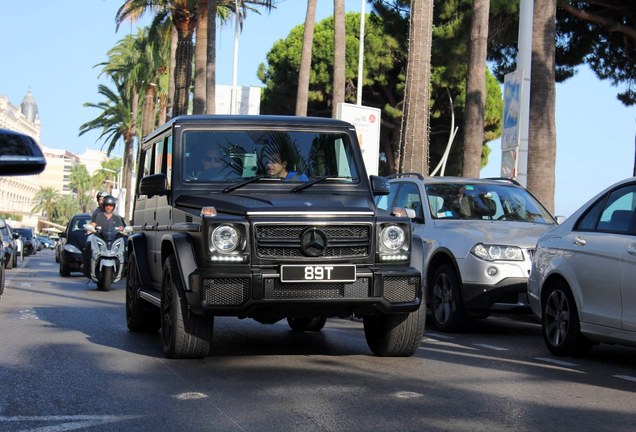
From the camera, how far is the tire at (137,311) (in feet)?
37.1

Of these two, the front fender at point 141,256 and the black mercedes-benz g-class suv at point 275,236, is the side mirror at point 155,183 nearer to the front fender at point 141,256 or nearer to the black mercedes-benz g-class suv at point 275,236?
the black mercedes-benz g-class suv at point 275,236

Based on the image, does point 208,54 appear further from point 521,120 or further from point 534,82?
point 521,120

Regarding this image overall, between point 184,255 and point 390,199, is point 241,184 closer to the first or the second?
point 184,255

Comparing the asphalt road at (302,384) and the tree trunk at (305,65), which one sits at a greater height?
the tree trunk at (305,65)

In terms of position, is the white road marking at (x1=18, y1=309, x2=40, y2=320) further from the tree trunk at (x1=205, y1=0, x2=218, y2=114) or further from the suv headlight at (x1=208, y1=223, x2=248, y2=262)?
the tree trunk at (x1=205, y1=0, x2=218, y2=114)

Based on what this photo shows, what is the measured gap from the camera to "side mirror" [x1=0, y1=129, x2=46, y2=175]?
130 inches

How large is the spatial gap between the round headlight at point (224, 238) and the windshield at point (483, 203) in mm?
4974

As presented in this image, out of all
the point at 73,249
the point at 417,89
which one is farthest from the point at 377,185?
the point at 73,249

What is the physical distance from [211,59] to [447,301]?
2292 centimetres

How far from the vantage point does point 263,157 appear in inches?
386

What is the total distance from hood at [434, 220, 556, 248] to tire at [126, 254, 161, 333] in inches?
137

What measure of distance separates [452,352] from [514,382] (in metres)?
2.00

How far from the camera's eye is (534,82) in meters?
19.5

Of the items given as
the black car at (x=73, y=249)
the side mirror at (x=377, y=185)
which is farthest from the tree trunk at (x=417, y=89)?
the side mirror at (x=377, y=185)
